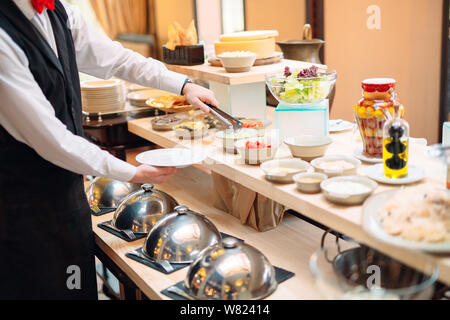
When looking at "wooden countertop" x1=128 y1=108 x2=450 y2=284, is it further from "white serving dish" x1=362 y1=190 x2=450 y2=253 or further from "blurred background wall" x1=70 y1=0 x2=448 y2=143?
"blurred background wall" x1=70 y1=0 x2=448 y2=143

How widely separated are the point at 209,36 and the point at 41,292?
605 centimetres

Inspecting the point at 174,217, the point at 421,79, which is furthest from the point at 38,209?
the point at 421,79

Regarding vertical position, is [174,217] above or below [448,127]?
below

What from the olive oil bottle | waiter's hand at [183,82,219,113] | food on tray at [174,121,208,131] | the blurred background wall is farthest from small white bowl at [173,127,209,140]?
the blurred background wall

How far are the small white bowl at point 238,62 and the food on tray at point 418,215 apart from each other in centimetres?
123

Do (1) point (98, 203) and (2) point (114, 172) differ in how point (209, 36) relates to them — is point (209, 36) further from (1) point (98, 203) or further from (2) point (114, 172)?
(2) point (114, 172)

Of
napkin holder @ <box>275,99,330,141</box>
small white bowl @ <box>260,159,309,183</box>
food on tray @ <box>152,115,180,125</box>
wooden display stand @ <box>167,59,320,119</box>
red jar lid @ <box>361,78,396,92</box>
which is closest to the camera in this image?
small white bowl @ <box>260,159,309,183</box>

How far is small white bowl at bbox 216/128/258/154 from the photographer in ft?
7.73

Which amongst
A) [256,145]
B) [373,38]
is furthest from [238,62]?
[373,38]

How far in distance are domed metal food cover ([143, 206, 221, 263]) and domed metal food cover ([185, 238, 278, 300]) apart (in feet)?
0.74

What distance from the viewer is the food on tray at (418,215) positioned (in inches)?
56.5

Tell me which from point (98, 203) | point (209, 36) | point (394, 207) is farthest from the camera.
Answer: point (209, 36)

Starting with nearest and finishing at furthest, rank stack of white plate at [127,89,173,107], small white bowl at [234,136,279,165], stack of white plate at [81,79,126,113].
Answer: small white bowl at [234,136,279,165] < stack of white plate at [81,79,126,113] < stack of white plate at [127,89,173,107]

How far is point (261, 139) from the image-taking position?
2.27 meters
